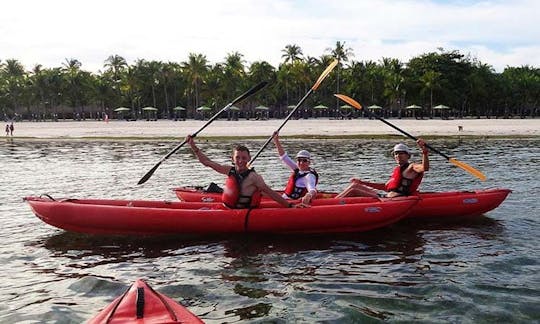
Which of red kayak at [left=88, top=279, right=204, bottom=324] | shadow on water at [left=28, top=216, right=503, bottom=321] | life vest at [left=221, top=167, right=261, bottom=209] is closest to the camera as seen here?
red kayak at [left=88, top=279, right=204, bottom=324]

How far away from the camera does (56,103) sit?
85625mm

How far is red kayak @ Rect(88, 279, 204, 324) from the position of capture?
400cm

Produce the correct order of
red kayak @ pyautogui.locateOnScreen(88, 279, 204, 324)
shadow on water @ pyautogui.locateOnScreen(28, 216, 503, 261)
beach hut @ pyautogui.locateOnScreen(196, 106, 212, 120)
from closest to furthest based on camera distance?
red kayak @ pyautogui.locateOnScreen(88, 279, 204, 324) < shadow on water @ pyautogui.locateOnScreen(28, 216, 503, 261) < beach hut @ pyautogui.locateOnScreen(196, 106, 212, 120)

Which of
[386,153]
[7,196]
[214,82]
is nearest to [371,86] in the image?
[214,82]

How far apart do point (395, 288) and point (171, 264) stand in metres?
3.30

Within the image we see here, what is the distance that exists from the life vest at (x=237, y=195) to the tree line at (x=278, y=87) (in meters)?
66.8

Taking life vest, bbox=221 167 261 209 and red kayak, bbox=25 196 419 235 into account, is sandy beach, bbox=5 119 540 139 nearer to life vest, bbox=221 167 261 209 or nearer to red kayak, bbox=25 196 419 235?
red kayak, bbox=25 196 419 235

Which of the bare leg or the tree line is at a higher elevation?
the tree line

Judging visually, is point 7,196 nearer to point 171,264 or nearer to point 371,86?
point 171,264

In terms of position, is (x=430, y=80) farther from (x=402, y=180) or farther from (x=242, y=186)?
(x=242, y=186)

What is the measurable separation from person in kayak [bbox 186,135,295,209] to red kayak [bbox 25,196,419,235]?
0.56ft

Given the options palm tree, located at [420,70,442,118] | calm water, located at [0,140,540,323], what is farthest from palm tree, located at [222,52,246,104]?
calm water, located at [0,140,540,323]

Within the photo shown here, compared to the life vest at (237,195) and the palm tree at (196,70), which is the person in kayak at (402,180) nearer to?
the life vest at (237,195)

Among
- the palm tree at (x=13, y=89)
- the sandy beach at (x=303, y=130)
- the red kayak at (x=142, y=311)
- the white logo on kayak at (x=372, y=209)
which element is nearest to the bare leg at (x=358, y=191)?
the white logo on kayak at (x=372, y=209)
